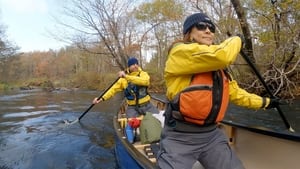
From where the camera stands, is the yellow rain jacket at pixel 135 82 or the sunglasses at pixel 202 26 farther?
the yellow rain jacket at pixel 135 82

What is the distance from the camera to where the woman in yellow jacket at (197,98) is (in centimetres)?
198

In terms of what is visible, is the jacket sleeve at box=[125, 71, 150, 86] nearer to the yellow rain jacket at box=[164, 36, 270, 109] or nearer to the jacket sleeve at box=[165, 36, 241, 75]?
the yellow rain jacket at box=[164, 36, 270, 109]

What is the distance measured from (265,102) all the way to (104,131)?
611 centimetres

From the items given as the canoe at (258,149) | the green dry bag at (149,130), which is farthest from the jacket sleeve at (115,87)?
the canoe at (258,149)

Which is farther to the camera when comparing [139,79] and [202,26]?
[139,79]

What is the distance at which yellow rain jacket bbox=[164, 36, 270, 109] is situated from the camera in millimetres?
1938

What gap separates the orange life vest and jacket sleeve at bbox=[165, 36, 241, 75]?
10 cm

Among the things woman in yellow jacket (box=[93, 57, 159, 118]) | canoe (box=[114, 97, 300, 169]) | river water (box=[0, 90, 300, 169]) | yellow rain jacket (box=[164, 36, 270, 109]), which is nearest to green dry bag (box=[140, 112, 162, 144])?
canoe (box=[114, 97, 300, 169])

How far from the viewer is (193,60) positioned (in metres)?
1.96

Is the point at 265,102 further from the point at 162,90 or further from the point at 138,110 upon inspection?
the point at 162,90

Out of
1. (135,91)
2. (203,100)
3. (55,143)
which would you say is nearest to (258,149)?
(203,100)

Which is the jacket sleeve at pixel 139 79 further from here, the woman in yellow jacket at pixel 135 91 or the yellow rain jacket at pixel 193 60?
the yellow rain jacket at pixel 193 60

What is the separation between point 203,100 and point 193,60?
0.30 metres

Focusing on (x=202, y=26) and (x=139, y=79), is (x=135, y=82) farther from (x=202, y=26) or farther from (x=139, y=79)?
(x=202, y=26)
